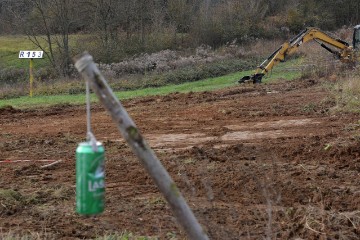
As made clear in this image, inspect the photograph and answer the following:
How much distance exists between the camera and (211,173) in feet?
26.8

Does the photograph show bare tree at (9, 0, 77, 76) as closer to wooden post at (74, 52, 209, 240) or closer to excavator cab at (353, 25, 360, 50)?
excavator cab at (353, 25, 360, 50)

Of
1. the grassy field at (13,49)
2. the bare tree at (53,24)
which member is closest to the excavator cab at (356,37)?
the bare tree at (53,24)

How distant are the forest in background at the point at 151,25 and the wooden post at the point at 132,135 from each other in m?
26.9

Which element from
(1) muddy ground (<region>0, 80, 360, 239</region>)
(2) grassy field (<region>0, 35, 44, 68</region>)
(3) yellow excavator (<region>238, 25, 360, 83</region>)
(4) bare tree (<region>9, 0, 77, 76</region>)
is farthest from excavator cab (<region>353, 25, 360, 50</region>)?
(2) grassy field (<region>0, 35, 44, 68</region>)

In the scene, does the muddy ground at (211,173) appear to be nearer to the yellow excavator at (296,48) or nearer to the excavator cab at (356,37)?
the yellow excavator at (296,48)

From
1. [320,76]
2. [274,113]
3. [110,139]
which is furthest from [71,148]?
[320,76]

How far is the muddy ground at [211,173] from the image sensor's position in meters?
5.73

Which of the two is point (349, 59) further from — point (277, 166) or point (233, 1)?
point (233, 1)

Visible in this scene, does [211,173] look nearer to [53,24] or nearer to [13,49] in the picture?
[53,24]

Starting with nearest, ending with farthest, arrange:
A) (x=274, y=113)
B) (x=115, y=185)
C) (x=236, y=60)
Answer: (x=115, y=185), (x=274, y=113), (x=236, y=60)

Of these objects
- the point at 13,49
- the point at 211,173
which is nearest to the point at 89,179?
the point at 211,173

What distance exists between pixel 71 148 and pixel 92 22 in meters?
29.0

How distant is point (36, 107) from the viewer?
1945 cm

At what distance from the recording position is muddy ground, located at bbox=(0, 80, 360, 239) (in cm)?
573
